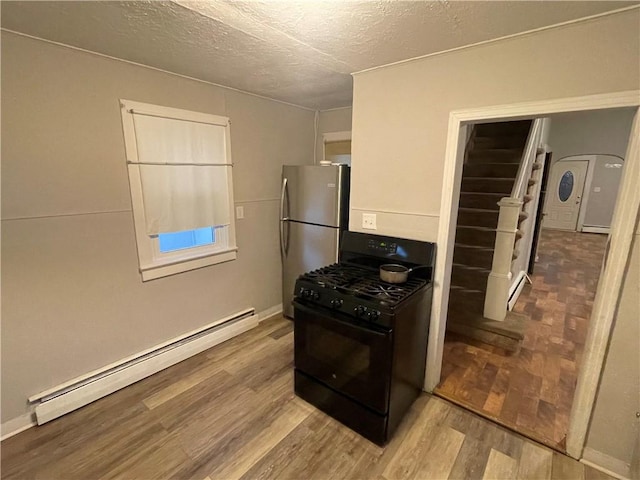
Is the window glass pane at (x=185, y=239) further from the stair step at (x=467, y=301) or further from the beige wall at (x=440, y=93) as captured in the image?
the stair step at (x=467, y=301)

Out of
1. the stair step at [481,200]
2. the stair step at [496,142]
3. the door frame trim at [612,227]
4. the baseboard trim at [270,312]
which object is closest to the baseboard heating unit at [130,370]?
the baseboard trim at [270,312]

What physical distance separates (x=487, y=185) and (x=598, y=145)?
22.9 ft

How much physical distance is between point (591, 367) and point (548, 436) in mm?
590

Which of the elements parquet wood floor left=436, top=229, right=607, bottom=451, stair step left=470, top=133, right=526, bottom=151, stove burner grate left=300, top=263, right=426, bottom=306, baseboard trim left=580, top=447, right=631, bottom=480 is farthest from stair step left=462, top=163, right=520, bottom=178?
baseboard trim left=580, top=447, right=631, bottom=480

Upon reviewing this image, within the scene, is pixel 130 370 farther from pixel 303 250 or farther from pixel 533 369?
pixel 533 369

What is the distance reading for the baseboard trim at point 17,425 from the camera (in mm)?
1817

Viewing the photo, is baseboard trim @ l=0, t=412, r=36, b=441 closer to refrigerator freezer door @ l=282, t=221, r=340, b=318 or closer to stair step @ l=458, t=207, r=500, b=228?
refrigerator freezer door @ l=282, t=221, r=340, b=318

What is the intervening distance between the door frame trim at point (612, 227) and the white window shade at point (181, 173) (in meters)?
1.90

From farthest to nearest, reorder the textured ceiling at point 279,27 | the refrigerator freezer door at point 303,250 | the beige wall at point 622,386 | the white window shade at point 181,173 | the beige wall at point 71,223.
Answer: the refrigerator freezer door at point 303,250, the white window shade at point 181,173, the beige wall at point 71,223, the beige wall at point 622,386, the textured ceiling at point 279,27

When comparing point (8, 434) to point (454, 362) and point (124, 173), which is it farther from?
point (454, 362)

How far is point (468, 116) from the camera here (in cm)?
180

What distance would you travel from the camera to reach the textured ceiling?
4.43 ft

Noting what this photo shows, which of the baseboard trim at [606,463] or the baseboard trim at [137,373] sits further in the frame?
the baseboard trim at [137,373]

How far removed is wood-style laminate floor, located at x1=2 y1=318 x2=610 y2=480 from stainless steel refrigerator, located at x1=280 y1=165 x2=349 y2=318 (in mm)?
1224
